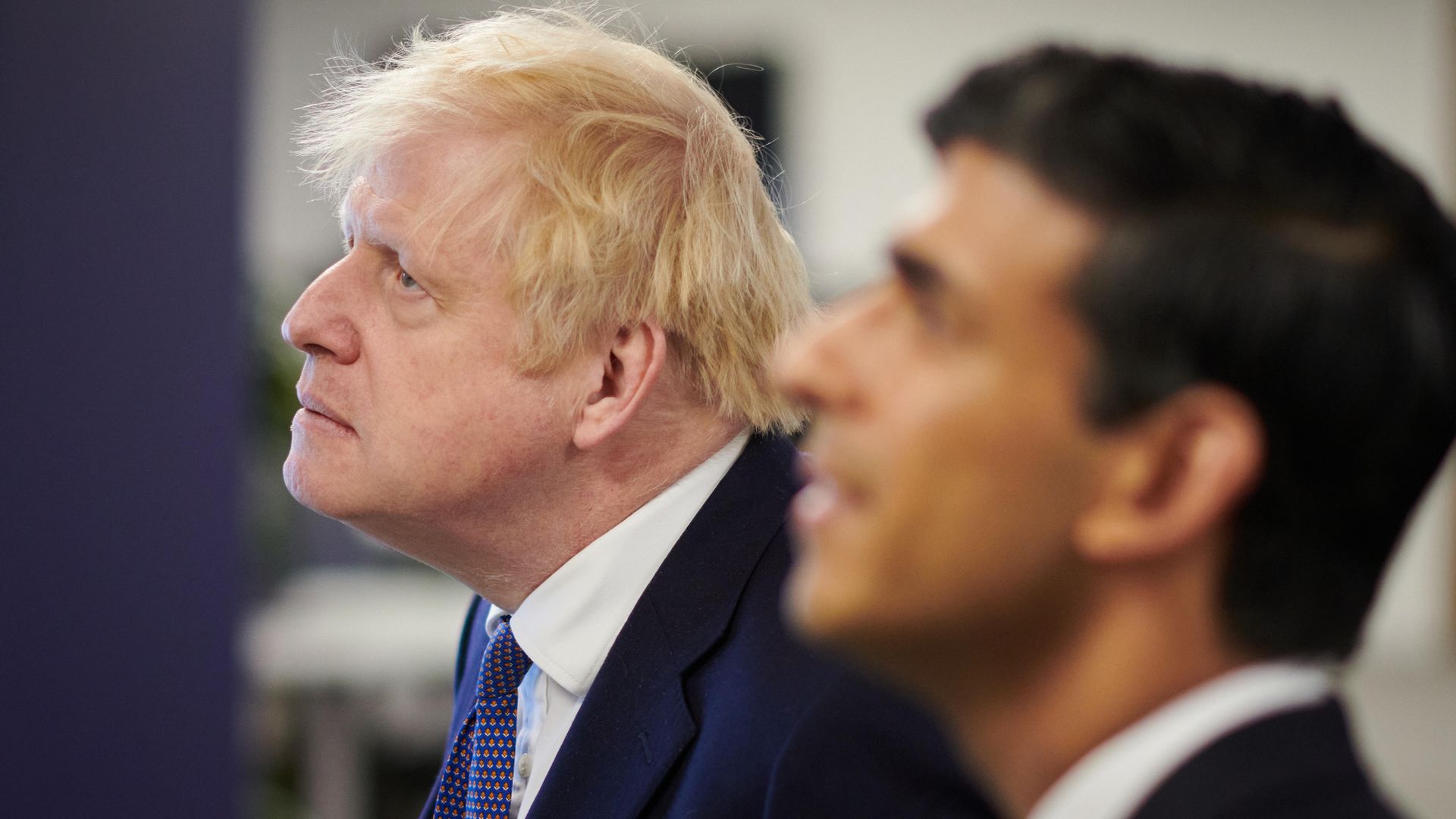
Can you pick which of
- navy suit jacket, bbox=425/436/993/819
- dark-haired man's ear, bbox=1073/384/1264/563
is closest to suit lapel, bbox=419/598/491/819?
navy suit jacket, bbox=425/436/993/819

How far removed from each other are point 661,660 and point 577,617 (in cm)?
11

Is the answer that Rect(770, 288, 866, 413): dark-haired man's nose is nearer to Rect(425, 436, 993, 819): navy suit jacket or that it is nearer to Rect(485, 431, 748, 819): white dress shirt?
Rect(425, 436, 993, 819): navy suit jacket

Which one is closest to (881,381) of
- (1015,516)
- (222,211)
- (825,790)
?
(1015,516)

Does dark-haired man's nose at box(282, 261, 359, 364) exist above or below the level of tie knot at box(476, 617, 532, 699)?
above

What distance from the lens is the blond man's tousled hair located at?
1.33 m

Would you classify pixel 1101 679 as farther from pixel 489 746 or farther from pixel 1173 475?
pixel 489 746

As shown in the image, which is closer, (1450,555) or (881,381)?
(881,381)

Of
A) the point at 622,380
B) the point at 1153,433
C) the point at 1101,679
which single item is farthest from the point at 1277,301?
the point at 622,380

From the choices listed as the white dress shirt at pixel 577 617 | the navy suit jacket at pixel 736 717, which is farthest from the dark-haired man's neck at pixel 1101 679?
the white dress shirt at pixel 577 617

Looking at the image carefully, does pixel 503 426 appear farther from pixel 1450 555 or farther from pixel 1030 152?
pixel 1450 555

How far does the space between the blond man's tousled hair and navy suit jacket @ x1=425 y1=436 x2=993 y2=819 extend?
0.54ft

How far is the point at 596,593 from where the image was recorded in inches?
53.4

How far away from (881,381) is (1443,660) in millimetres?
7338

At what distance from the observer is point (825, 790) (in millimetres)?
1114
